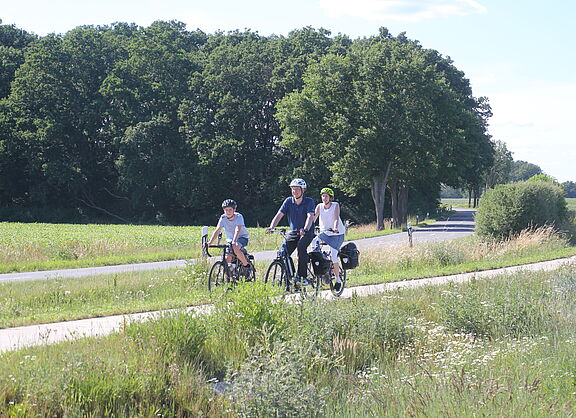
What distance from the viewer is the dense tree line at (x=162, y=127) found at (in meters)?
55.2

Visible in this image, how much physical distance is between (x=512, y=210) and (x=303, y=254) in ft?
54.3

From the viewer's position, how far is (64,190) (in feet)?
196

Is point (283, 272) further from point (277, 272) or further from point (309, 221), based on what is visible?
point (309, 221)

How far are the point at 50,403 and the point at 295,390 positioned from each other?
197 centimetres

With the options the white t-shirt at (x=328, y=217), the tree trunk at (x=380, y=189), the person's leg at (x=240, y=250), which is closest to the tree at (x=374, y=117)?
the tree trunk at (x=380, y=189)

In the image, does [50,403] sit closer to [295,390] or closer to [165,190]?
[295,390]

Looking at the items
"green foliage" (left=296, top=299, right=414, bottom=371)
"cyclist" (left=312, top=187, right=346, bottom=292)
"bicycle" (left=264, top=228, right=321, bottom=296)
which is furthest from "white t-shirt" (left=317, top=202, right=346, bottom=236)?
"green foliage" (left=296, top=299, right=414, bottom=371)

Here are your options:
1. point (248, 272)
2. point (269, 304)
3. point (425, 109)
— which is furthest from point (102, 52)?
point (269, 304)

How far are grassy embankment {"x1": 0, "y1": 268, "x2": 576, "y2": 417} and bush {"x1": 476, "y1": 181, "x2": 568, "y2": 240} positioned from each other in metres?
16.8

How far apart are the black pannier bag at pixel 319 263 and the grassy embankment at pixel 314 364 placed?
8.32 ft

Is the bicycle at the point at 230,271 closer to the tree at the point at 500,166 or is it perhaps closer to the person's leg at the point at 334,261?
the person's leg at the point at 334,261

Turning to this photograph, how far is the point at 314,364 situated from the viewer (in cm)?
680

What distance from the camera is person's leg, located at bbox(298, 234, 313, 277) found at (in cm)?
1140

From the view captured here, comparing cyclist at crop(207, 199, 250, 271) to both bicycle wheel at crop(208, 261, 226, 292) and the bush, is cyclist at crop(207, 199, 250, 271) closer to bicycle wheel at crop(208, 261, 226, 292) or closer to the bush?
bicycle wheel at crop(208, 261, 226, 292)
